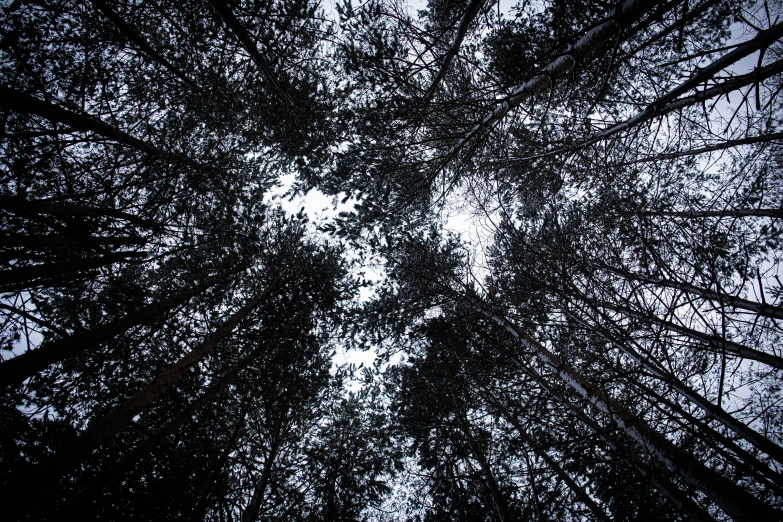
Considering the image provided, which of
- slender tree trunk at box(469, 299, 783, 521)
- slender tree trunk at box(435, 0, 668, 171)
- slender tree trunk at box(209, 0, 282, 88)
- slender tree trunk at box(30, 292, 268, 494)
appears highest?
slender tree trunk at box(209, 0, 282, 88)

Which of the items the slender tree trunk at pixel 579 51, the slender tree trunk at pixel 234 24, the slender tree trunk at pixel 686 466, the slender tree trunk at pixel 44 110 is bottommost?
the slender tree trunk at pixel 686 466

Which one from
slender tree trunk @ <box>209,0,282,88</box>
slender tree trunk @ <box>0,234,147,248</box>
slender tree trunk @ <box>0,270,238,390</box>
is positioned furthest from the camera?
slender tree trunk @ <box>209,0,282,88</box>

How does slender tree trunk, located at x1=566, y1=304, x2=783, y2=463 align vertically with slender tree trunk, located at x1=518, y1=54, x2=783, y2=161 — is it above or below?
below

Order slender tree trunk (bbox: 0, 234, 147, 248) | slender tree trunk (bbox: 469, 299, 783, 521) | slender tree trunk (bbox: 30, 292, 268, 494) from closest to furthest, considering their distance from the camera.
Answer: slender tree trunk (bbox: 0, 234, 147, 248) < slender tree trunk (bbox: 469, 299, 783, 521) < slender tree trunk (bbox: 30, 292, 268, 494)

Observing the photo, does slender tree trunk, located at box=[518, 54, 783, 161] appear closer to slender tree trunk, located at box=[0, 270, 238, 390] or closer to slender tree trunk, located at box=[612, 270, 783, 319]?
slender tree trunk, located at box=[612, 270, 783, 319]

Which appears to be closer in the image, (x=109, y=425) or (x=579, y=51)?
(x=579, y=51)

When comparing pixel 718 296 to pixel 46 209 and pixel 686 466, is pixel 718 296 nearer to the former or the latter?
pixel 686 466

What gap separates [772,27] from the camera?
1913 millimetres

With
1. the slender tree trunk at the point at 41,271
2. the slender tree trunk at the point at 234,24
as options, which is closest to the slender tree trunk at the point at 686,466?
the slender tree trunk at the point at 41,271

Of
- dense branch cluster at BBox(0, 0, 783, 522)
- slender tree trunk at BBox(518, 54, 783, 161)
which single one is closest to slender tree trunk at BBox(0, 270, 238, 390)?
dense branch cluster at BBox(0, 0, 783, 522)

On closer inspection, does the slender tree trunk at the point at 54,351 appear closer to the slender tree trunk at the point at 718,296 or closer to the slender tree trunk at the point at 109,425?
the slender tree trunk at the point at 109,425

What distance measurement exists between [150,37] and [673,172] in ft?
30.6

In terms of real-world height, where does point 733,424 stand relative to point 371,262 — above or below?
below

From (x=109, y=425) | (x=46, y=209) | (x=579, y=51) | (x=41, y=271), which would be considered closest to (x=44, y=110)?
(x=46, y=209)
